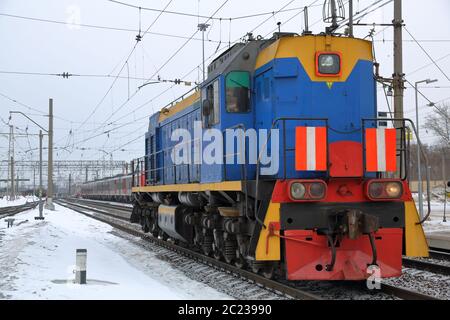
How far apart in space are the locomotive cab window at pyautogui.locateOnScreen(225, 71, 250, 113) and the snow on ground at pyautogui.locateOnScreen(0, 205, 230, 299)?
3.22 m

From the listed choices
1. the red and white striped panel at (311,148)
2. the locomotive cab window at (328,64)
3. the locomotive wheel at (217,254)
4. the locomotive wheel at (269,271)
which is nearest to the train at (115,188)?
the locomotive wheel at (217,254)

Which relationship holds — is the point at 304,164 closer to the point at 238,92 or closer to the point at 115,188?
the point at 238,92

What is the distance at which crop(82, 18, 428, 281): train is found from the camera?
765cm

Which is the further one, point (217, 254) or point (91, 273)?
point (217, 254)

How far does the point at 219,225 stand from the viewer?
33.8ft

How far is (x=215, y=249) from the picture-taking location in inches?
443

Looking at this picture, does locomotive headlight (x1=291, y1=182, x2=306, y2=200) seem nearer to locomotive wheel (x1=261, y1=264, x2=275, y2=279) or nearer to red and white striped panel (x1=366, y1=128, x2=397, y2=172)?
red and white striped panel (x1=366, y1=128, x2=397, y2=172)

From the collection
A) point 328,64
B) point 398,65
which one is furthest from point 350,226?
point 398,65

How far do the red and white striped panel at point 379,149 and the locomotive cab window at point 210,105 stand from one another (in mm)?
2897

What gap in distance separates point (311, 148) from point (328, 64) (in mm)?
1613

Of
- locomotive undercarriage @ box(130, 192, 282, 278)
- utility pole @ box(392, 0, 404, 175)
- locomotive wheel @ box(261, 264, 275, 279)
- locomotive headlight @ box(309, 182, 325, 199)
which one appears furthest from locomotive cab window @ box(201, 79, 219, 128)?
utility pole @ box(392, 0, 404, 175)

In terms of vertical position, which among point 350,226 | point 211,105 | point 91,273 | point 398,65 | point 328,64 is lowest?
point 91,273

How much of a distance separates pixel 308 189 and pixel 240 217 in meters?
1.72

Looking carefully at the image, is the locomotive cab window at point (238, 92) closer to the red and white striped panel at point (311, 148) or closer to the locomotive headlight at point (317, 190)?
the red and white striped panel at point (311, 148)
